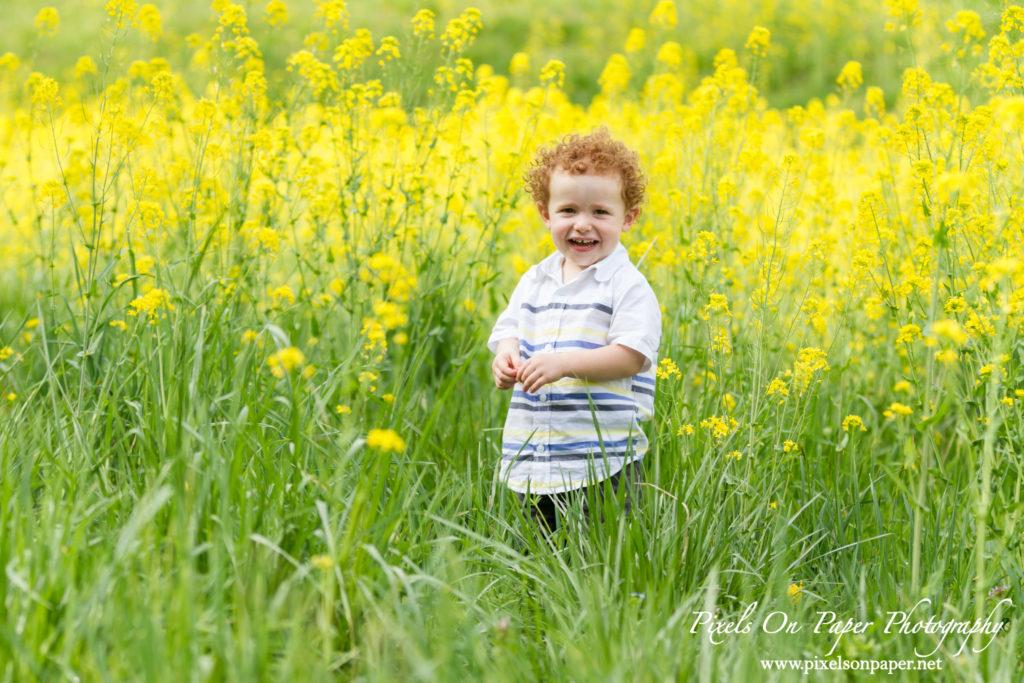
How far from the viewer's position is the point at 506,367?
2.70 metres

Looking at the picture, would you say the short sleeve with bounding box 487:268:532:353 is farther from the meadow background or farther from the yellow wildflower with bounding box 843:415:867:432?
the yellow wildflower with bounding box 843:415:867:432

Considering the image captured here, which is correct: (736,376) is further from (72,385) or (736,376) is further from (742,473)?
(72,385)

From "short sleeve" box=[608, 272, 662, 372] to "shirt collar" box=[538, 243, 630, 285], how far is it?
8cm

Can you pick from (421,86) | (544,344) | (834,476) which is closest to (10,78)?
(421,86)


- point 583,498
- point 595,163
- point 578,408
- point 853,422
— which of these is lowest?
point 583,498

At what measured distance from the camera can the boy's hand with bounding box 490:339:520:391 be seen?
2.69m

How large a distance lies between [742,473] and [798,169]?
3.57ft

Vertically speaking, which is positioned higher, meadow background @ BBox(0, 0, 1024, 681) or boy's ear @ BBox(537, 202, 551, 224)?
boy's ear @ BBox(537, 202, 551, 224)

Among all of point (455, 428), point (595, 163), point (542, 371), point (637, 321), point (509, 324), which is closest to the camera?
point (542, 371)

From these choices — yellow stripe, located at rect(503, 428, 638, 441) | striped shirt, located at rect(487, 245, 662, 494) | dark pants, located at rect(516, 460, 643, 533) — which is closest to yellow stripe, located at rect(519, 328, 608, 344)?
striped shirt, located at rect(487, 245, 662, 494)

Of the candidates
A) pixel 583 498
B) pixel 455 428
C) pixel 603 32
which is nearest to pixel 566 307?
pixel 583 498

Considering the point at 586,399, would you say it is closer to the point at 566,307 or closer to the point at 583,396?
the point at 583,396

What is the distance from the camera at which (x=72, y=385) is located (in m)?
3.18

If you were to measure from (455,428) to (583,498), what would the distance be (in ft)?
2.52
